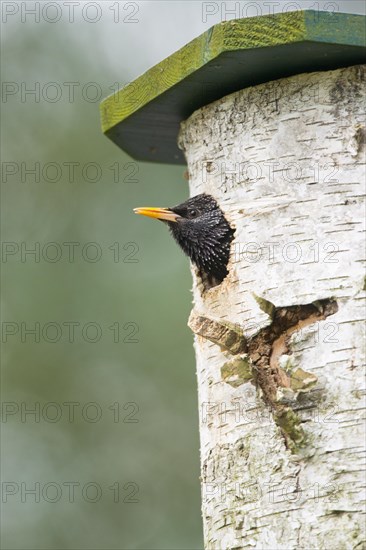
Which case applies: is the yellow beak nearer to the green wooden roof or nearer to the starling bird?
the starling bird

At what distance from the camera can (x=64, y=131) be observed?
34.6 feet

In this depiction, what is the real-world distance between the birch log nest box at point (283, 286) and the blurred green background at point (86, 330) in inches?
192

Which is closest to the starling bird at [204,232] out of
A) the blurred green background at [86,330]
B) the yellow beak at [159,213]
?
the yellow beak at [159,213]

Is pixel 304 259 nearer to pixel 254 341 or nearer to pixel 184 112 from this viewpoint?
pixel 254 341

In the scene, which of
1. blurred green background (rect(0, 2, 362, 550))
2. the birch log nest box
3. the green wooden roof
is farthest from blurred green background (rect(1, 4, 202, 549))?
the birch log nest box

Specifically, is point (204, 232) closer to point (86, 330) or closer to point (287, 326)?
point (287, 326)

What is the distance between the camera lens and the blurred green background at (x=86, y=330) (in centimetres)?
1005

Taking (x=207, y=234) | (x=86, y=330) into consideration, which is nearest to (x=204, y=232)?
(x=207, y=234)

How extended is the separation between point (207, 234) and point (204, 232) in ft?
0.13

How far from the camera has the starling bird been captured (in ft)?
16.6

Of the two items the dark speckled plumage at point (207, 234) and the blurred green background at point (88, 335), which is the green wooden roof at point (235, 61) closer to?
the dark speckled plumage at point (207, 234)

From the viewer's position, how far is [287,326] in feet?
15.4

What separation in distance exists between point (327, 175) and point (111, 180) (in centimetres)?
585

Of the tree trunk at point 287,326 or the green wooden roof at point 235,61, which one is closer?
the tree trunk at point 287,326
